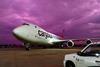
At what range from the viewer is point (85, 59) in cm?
1141

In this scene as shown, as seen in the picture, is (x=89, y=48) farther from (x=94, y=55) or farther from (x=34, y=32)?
(x=34, y=32)

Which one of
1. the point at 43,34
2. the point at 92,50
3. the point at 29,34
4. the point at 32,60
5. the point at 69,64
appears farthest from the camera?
the point at 43,34

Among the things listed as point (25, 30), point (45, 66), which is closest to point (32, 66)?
point (45, 66)

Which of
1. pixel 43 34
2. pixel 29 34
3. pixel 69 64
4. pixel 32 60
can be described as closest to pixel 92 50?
pixel 69 64

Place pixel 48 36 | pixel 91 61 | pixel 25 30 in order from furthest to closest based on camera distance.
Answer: pixel 48 36 < pixel 25 30 < pixel 91 61

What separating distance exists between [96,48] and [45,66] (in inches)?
218

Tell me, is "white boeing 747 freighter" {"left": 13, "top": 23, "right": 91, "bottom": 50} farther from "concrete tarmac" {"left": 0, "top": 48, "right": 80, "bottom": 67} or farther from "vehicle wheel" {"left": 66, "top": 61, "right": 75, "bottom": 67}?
"vehicle wheel" {"left": 66, "top": 61, "right": 75, "bottom": 67}

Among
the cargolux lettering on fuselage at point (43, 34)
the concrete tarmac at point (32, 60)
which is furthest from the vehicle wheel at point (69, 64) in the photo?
the cargolux lettering on fuselage at point (43, 34)

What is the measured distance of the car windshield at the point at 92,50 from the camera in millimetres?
11602

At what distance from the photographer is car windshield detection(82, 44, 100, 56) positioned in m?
11.6

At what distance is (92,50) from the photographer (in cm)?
1230

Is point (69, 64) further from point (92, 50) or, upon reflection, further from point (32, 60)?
point (32, 60)

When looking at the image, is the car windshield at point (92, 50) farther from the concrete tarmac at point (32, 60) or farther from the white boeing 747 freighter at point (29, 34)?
the white boeing 747 freighter at point (29, 34)

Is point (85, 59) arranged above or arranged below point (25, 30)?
below
